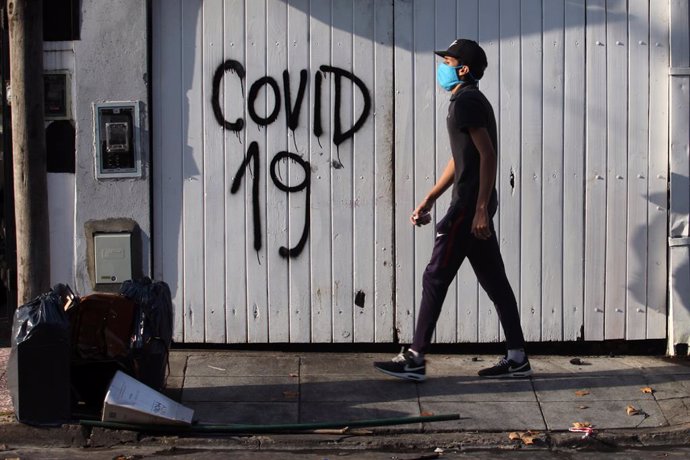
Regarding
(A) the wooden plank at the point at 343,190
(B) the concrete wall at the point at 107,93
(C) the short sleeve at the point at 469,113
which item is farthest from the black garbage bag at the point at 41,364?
(C) the short sleeve at the point at 469,113

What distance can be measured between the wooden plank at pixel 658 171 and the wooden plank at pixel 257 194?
2.50m

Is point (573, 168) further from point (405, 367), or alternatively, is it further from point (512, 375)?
point (405, 367)

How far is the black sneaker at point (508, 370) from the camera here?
7.04m

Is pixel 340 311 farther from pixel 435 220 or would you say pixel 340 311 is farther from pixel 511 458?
pixel 511 458

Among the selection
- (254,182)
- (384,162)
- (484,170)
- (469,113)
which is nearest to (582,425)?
(484,170)

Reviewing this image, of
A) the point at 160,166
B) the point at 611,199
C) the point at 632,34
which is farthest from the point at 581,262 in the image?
the point at 160,166

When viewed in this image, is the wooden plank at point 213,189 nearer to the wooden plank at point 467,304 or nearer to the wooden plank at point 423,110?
the wooden plank at point 423,110

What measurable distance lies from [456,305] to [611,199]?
1226mm

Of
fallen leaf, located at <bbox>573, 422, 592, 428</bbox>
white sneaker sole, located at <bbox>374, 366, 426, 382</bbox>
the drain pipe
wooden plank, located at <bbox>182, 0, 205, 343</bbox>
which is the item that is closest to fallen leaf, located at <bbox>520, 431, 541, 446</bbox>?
fallen leaf, located at <bbox>573, 422, 592, 428</bbox>

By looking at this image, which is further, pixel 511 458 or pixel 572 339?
pixel 572 339

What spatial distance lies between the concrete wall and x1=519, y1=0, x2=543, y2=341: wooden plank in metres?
2.45

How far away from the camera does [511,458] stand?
6020 mm

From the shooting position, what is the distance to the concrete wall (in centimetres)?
735

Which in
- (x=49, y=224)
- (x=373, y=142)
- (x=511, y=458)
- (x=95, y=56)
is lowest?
(x=511, y=458)
